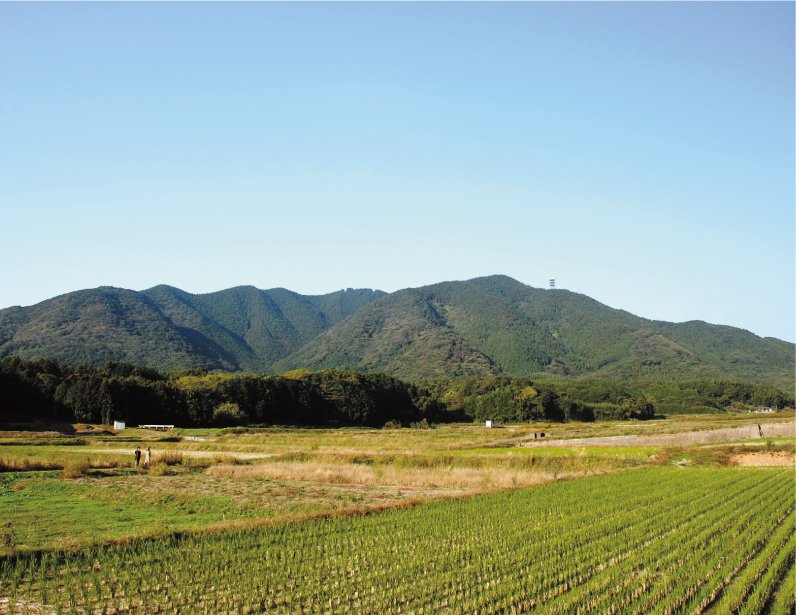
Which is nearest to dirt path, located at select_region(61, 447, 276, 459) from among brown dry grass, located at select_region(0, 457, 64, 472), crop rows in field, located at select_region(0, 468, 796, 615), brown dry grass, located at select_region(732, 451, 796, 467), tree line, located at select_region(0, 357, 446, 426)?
brown dry grass, located at select_region(0, 457, 64, 472)

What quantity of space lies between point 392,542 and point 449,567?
2713 mm

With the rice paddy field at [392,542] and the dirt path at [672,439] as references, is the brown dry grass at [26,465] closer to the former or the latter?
the rice paddy field at [392,542]

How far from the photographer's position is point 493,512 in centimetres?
1978

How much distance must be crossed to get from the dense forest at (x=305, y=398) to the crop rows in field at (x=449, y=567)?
69.1 meters

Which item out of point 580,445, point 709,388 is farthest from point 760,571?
point 709,388

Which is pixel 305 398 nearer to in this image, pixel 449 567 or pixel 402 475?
pixel 402 475

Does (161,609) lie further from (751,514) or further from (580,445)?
(580,445)

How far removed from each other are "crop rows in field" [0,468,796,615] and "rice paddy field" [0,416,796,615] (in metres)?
0.06

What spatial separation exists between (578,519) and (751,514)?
18.7ft

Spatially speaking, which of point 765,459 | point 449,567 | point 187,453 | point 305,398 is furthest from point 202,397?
point 449,567

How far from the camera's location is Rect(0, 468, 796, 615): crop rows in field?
10.6 m

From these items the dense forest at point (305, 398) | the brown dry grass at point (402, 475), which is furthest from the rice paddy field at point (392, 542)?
the dense forest at point (305, 398)

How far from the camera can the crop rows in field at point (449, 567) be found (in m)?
10.6

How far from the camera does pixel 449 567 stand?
1281cm
